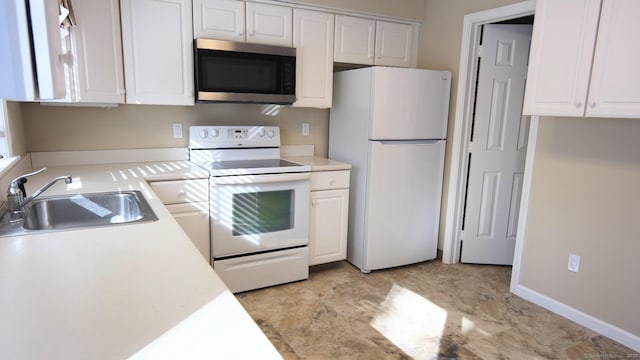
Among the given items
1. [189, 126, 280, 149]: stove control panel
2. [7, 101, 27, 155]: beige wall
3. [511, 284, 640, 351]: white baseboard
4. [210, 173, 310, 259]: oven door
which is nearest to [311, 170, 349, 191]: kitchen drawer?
[210, 173, 310, 259]: oven door

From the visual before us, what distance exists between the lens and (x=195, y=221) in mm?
2590

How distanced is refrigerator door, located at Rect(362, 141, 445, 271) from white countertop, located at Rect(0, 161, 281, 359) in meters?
2.00

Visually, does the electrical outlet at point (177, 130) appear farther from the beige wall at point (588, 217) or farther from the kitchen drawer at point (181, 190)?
the beige wall at point (588, 217)

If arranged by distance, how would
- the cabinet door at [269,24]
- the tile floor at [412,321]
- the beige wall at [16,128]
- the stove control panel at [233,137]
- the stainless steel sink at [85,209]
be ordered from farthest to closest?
the stove control panel at [233,137] → the cabinet door at [269,24] → the tile floor at [412,321] → the beige wall at [16,128] → the stainless steel sink at [85,209]

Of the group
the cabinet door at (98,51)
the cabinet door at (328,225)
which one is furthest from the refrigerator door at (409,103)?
the cabinet door at (98,51)

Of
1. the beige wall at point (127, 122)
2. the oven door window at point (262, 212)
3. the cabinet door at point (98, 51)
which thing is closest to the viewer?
the cabinet door at point (98, 51)

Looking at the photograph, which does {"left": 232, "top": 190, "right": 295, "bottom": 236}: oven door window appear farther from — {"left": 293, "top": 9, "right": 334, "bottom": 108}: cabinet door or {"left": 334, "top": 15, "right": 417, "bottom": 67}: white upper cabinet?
{"left": 334, "top": 15, "right": 417, "bottom": 67}: white upper cabinet

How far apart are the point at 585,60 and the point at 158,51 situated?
2.54 metres

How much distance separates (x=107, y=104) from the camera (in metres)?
2.60

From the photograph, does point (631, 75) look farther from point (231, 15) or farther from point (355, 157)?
point (231, 15)

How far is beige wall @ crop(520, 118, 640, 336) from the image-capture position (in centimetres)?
226

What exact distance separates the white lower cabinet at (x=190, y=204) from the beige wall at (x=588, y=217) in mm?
2249

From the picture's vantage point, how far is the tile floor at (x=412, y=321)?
7.20 ft

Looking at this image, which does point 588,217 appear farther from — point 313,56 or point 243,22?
point 243,22
